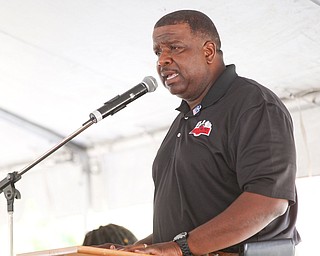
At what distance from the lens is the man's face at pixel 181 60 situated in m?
2.29

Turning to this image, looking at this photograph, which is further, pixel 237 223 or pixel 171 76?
pixel 171 76

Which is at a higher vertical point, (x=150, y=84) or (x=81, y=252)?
(x=150, y=84)

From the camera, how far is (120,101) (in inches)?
104

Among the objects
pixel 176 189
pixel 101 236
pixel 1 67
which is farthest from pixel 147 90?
pixel 1 67

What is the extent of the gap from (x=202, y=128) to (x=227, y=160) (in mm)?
144

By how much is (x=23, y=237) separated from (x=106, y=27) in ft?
10.3

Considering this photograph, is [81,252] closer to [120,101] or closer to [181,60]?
[181,60]

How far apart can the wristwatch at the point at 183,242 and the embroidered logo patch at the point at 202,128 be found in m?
0.34

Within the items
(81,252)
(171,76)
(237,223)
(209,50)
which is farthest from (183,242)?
(209,50)

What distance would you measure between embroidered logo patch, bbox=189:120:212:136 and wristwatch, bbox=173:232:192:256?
1.11ft

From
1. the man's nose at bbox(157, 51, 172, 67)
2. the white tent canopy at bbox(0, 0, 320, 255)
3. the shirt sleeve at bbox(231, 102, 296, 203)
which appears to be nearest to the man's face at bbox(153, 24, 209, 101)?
the man's nose at bbox(157, 51, 172, 67)

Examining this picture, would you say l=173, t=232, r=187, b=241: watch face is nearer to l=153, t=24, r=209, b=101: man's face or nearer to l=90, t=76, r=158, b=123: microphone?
l=153, t=24, r=209, b=101: man's face

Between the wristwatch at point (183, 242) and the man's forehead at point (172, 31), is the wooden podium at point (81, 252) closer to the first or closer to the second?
the wristwatch at point (183, 242)

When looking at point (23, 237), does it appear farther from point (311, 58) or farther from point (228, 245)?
point (228, 245)
